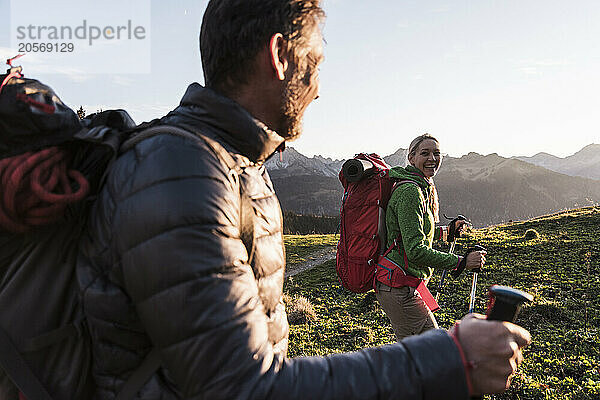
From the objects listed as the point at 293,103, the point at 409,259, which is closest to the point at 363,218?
the point at 409,259

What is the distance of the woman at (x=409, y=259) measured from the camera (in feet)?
13.8

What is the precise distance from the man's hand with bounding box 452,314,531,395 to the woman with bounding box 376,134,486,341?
3.06m

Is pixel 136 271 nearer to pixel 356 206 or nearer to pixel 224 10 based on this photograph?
pixel 224 10

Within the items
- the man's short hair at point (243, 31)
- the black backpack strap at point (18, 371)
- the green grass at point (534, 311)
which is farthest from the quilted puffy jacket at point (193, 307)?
the green grass at point (534, 311)

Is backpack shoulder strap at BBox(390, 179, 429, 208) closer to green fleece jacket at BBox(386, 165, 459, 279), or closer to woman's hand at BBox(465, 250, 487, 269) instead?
green fleece jacket at BBox(386, 165, 459, 279)

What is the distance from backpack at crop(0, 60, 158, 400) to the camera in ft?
3.69

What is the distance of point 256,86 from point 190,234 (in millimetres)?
715

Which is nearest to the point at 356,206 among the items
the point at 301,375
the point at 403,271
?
the point at 403,271

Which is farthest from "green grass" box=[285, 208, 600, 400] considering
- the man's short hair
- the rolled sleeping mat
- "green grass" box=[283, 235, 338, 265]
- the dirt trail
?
the man's short hair

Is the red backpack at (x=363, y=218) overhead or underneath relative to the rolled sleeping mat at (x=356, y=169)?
underneath

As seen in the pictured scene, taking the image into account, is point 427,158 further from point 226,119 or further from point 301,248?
point 301,248

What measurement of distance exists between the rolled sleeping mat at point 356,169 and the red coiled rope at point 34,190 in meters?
3.77

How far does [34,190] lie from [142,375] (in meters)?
0.61

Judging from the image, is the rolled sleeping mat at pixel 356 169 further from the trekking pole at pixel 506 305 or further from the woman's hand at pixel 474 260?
the trekking pole at pixel 506 305
